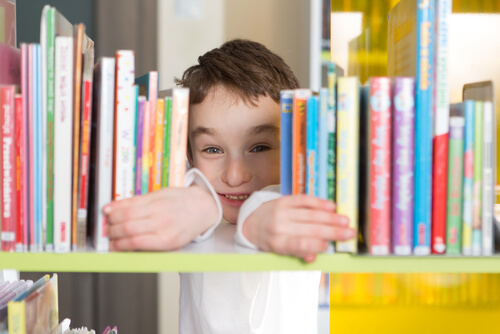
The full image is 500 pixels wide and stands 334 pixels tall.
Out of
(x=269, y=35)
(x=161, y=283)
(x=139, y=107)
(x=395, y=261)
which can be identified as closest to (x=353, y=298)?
(x=161, y=283)

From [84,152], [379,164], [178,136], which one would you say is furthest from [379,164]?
[84,152]

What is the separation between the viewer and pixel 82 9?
213cm

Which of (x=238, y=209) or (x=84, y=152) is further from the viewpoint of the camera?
(x=238, y=209)

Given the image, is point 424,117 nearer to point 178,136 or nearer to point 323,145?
point 323,145

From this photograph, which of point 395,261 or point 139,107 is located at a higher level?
point 139,107

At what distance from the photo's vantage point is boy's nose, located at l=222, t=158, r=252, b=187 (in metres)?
1.04

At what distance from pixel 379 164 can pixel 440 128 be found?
9cm

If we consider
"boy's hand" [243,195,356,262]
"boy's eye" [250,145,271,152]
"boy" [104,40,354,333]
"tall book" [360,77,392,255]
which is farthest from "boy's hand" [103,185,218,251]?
Answer: "boy's eye" [250,145,271,152]

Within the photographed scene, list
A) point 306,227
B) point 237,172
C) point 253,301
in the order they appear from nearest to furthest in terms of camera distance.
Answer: point 306,227, point 237,172, point 253,301

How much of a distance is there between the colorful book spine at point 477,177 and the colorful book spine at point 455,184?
0.02 metres

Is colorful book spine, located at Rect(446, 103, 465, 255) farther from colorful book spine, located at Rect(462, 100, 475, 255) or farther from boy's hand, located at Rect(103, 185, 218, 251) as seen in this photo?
boy's hand, located at Rect(103, 185, 218, 251)

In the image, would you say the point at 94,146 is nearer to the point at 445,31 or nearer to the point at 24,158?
the point at 24,158

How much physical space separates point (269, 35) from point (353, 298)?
121cm

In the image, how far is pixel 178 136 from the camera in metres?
0.74
